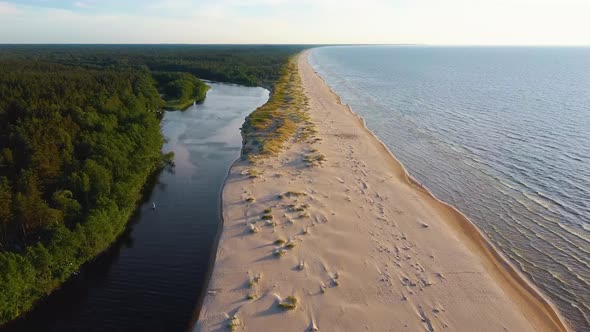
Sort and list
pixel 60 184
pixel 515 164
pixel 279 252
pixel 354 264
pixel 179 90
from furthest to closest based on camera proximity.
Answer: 1. pixel 179 90
2. pixel 515 164
3. pixel 60 184
4. pixel 279 252
5. pixel 354 264

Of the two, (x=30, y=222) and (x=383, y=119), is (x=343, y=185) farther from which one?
(x=383, y=119)

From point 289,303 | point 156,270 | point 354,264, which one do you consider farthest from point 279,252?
point 156,270

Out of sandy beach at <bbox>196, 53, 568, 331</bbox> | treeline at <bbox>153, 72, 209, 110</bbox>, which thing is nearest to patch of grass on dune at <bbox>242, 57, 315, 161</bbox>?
sandy beach at <bbox>196, 53, 568, 331</bbox>

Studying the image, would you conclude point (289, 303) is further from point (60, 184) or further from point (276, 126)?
point (276, 126)

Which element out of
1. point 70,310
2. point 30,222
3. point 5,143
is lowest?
point 70,310

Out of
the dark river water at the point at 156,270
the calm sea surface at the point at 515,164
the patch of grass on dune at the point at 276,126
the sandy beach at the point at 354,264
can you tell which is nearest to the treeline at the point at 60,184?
the dark river water at the point at 156,270

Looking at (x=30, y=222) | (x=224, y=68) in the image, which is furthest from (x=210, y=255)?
(x=224, y=68)
